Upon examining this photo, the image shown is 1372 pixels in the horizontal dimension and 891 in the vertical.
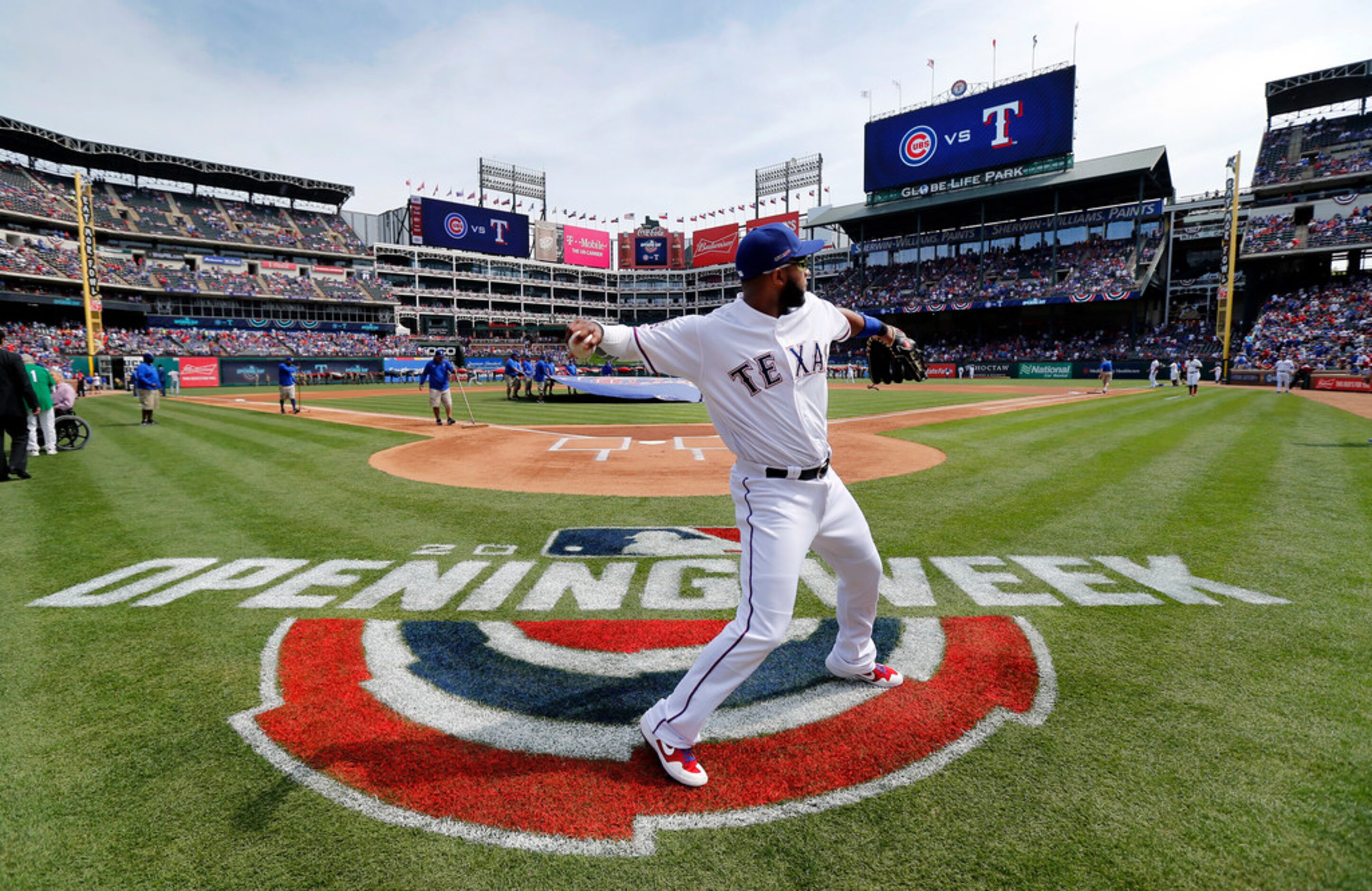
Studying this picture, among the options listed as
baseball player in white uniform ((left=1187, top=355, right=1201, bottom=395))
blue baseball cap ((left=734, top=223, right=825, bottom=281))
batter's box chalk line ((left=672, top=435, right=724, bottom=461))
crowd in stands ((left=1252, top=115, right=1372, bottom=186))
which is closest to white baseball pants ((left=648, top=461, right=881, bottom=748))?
blue baseball cap ((left=734, top=223, right=825, bottom=281))

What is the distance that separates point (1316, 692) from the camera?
10.9ft

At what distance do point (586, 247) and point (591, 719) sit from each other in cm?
9450

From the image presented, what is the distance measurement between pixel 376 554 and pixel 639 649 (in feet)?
10.1

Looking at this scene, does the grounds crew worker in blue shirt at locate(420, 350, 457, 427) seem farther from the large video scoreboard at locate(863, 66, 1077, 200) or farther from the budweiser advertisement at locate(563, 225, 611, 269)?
the budweiser advertisement at locate(563, 225, 611, 269)

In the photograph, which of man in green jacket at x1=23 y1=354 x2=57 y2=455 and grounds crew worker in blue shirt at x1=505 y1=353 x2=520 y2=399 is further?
grounds crew worker in blue shirt at x1=505 y1=353 x2=520 y2=399

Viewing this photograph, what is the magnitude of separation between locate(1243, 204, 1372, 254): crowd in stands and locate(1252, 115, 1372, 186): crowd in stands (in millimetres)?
3127

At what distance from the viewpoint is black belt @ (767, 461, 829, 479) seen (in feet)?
10.1

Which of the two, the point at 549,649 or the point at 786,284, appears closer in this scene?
the point at 786,284

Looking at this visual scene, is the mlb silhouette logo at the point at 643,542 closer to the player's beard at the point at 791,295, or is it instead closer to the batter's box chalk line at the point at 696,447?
the player's beard at the point at 791,295

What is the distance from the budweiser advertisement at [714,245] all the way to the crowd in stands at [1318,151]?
2032 inches

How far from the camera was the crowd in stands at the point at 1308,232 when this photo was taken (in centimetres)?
4172

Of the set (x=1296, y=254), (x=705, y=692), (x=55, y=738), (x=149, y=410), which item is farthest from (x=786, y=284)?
(x=1296, y=254)

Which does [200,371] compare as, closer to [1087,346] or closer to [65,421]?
[65,421]

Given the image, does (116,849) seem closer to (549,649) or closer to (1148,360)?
(549,649)
